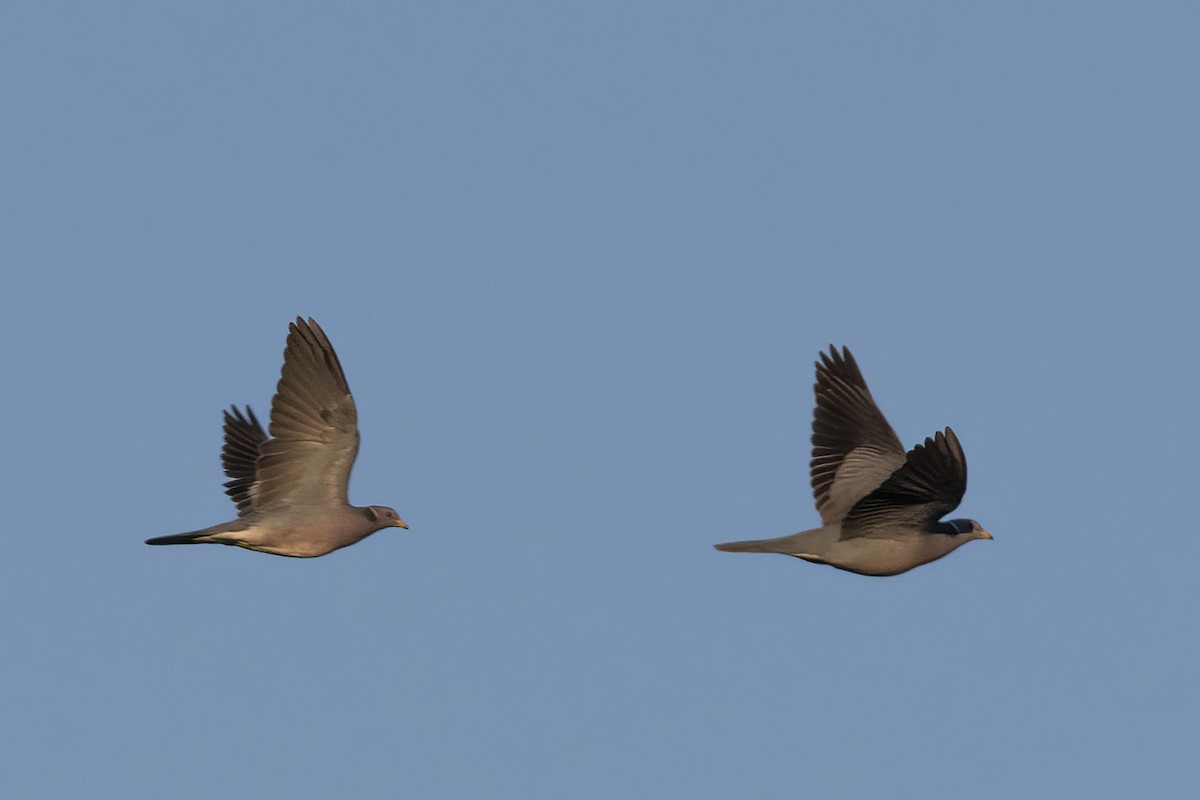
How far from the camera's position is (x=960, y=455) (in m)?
16.8

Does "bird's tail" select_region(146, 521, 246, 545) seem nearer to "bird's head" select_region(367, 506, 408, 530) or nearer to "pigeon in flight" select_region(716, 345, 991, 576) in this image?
"bird's head" select_region(367, 506, 408, 530)

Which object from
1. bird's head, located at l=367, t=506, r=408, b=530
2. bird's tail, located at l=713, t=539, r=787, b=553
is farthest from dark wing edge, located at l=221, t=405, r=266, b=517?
bird's tail, located at l=713, t=539, r=787, b=553

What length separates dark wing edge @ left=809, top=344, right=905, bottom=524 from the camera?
19688 mm

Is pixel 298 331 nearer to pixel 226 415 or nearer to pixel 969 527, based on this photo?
pixel 226 415

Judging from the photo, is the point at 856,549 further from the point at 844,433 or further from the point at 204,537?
the point at 204,537

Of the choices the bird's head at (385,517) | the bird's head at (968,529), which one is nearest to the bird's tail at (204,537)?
the bird's head at (385,517)

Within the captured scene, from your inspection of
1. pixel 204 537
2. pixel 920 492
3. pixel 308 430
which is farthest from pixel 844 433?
pixel 204 537

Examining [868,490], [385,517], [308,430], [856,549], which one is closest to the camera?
[856,549]

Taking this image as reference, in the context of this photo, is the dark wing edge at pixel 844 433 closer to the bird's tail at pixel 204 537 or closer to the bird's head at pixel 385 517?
the bird's head at pixel 385 517

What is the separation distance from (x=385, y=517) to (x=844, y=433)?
15.9ft

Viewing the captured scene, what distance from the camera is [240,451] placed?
2180 cm

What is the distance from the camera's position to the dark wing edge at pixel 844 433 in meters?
19.7

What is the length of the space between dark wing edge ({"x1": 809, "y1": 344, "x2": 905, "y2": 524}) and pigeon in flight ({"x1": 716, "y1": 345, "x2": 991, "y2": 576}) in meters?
0.01

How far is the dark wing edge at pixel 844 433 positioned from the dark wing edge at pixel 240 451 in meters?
6.06
